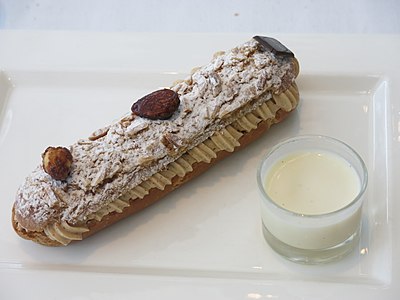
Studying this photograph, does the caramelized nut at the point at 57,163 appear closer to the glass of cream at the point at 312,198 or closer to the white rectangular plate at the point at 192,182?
the white rectangular plate at the point at 192,182

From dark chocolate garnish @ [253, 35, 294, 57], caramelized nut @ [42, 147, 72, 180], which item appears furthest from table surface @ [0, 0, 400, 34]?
caramelized nut @ [42, 147, 72, 180]

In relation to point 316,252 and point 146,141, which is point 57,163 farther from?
point 316,252

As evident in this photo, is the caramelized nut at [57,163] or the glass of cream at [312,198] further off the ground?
the caramelized nut at [57,163]

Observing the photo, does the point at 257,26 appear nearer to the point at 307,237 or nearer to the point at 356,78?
the point at 356,78

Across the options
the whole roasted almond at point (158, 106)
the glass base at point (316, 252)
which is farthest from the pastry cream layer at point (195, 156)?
the glass base at point (316, 252)

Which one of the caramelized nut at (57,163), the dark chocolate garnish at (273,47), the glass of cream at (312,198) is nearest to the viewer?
the glass of cream at (312,198)

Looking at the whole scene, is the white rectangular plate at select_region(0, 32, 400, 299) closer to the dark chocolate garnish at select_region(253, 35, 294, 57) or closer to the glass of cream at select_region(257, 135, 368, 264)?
the glass of cream at select_region(257, 135, 368, 264)

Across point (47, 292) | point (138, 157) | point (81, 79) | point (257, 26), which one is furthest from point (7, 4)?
point (47, 292)

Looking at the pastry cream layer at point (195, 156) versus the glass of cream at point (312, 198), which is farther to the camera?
the pastry cream layer at point (195, 156)

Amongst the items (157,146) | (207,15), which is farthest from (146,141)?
(207,15)
